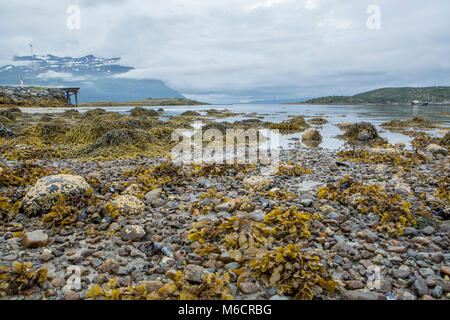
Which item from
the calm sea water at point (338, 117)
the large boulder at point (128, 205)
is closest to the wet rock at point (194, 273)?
the large boulder at point (128, 205)

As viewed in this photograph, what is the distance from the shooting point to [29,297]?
1.97m

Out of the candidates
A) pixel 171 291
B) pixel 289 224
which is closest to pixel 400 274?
pixel 289 224

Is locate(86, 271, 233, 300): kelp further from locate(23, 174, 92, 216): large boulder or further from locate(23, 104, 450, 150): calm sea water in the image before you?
locate(23, 104, 450, 150): calm sea water

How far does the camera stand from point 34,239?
2.61 meters

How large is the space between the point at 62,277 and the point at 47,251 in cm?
49

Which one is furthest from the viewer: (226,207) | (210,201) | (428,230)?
(210,201)

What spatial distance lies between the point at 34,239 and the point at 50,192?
Answer: 0.91 m

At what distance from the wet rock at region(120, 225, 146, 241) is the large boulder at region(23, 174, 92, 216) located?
1.15 meters

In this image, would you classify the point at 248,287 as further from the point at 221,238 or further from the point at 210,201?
the point at 210,201

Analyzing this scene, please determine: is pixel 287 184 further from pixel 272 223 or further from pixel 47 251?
pixel 47 251

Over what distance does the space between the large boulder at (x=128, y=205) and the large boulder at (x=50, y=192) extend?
563mm
